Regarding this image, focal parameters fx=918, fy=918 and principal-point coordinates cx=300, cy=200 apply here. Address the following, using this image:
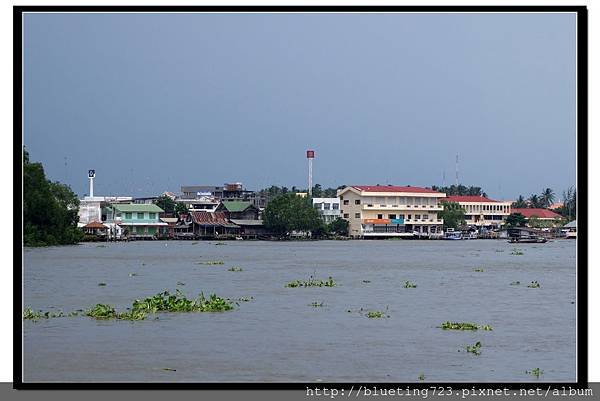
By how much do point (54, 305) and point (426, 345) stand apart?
7274mm

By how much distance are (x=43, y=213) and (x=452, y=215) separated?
43028 millimetres

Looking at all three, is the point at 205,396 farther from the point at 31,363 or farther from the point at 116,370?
the point at 31,363

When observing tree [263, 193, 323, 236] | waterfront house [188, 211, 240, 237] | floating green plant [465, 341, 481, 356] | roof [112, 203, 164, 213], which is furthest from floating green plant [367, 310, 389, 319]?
waterfront house [188, 211, 240, 237]

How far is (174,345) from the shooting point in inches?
427

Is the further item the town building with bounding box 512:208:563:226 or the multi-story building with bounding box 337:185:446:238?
the town building with bounding box 512:208:563:226

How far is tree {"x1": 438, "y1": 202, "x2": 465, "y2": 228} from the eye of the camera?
Answer: 76250 mm

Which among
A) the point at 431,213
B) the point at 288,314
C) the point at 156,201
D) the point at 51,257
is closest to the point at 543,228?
the point at 431,213

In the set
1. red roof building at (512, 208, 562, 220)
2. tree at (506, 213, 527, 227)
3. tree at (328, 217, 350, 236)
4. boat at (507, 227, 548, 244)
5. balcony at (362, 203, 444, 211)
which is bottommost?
boat at (507, 227, 548, 244)

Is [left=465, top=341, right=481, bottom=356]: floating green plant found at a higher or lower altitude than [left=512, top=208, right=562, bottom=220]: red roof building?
lower

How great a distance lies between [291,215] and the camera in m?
69.7

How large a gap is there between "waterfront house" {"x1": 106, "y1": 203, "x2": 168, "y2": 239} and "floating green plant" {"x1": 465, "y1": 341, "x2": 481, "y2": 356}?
2300 inches

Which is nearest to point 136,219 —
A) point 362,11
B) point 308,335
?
point 308,335

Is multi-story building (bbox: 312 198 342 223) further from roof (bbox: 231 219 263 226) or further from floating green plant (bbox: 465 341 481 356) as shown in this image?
floating green plant (bbox: 465 341 481 356)

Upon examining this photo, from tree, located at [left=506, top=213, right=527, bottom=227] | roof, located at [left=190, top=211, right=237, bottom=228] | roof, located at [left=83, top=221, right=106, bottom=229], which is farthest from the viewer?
tree, located at [left=506, top=213, right=527, bottom=227]
